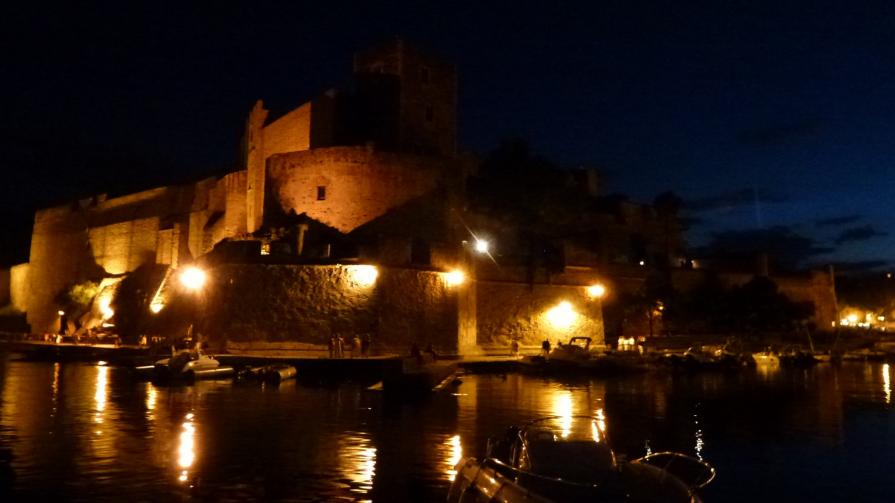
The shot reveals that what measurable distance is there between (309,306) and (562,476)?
21.4 metres

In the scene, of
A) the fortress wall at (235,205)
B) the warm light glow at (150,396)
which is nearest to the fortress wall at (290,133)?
the fortress wall at (235,205)

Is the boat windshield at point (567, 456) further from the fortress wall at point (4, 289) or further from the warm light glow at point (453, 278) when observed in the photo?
the fortress wall at point (4, 289)

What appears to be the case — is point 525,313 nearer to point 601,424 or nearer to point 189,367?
point 189,367

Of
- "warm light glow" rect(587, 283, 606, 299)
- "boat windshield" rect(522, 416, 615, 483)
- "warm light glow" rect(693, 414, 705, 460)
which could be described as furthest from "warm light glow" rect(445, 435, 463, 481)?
"warm light glow" rect(587, 283, 606, 299)

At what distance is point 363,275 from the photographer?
28375 mm

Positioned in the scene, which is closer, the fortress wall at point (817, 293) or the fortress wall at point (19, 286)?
the fortress wall at point (817, 293)

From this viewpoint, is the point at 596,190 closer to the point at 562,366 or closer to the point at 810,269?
the point at 810,269

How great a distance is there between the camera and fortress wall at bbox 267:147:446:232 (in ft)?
110

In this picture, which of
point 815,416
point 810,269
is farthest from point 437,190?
point 810,269

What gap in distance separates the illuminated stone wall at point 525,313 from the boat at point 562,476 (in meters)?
24.6

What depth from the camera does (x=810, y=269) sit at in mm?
52781

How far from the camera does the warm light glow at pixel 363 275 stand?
28312 mm

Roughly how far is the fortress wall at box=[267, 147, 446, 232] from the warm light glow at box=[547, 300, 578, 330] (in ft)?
27.0

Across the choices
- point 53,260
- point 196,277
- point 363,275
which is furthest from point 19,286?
point 363,275
